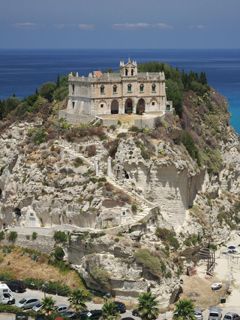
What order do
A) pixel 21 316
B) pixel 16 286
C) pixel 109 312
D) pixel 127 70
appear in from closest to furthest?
pixel 109 312
pixel 21 316
pixel 16 286
pixel 127 70

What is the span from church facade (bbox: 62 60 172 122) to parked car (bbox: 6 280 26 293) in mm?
18633

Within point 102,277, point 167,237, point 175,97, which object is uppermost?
point 175,97

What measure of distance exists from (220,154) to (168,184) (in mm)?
16613

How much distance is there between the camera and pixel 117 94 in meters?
67.6

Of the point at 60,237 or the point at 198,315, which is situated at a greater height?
the point at 60,237

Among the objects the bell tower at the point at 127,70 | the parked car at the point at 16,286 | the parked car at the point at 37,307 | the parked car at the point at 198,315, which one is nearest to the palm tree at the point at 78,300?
the parked car at the point at 37,307

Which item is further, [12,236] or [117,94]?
[117,94]

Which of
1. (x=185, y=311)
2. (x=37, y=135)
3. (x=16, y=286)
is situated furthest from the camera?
(x=37, y=135)

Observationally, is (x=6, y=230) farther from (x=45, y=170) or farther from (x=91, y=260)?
(x=91, y=260)

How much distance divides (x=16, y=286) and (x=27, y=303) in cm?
366

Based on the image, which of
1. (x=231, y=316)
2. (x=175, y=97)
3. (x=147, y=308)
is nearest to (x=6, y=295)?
(x=147, y=308)

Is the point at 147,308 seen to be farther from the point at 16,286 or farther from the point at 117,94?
the point at 117,94

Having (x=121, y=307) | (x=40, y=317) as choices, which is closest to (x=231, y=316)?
(x=121, y=307)

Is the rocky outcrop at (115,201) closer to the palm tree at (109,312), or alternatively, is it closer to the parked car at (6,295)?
the parked car at (6,295)
